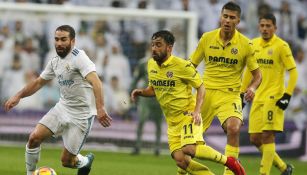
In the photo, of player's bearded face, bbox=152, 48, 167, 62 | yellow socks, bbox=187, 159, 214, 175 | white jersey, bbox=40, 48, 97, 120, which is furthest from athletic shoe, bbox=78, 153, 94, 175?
player's bearded face, bbox=152, 48, 167, 62

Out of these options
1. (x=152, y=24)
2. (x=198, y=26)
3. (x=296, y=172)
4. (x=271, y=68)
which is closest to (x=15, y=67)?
(x=152, y=24)

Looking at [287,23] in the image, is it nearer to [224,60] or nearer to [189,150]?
[224,60]

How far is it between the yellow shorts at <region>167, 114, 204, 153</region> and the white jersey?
3.82 ft

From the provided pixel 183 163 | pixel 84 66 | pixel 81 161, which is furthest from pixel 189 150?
pixel 81 161

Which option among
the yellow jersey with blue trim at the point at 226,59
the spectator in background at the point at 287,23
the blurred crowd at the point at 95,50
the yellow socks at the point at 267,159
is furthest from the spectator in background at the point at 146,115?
the yellow jersey with blue trim at the point at 226,59

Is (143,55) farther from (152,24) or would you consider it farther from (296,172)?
(296,172)

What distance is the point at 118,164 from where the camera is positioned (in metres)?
16.9

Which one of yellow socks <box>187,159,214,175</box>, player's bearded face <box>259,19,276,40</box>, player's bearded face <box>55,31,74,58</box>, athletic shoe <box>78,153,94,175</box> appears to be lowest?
athletic shoe <box>78,153,94,175</box>

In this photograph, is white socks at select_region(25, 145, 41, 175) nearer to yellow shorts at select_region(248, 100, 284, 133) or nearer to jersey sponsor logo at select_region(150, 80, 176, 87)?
jersey sponsor logo at select_region(150, 80, 176, 87)

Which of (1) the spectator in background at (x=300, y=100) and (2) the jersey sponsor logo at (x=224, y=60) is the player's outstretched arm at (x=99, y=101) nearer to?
(2) the jersey sponsor logo at (x=224, y=60)

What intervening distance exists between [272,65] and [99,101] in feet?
11.9

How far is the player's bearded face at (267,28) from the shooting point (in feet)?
44.7

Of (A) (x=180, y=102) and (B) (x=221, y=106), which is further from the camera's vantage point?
(B) (x=221, y=106)

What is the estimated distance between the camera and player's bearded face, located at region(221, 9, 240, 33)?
12305 millimetres
